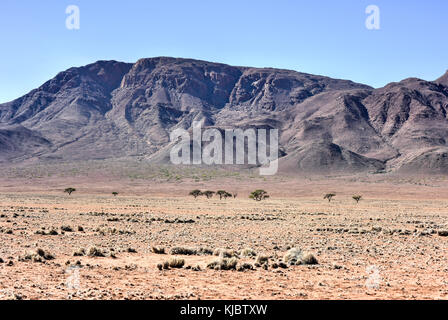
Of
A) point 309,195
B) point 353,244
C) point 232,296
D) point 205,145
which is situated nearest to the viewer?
point 232,296

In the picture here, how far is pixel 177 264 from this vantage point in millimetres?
15586

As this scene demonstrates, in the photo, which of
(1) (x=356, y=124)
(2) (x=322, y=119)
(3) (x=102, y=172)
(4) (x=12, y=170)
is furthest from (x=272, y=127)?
(4) (x=12, y=170)

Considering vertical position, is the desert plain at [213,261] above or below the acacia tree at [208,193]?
above

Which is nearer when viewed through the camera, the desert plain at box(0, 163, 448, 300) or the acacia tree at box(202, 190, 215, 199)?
the desert plain at box(0, 163, 448, 300)

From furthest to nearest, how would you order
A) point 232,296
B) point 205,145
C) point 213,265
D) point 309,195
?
point 205,145
point 309,195
point 213,265
point 232,296

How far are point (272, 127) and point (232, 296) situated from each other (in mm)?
184091

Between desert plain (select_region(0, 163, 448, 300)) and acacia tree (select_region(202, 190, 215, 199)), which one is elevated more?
desert plain (select_region(0, 163, 448, 300))

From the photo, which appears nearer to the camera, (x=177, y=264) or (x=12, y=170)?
(x=177, y=264)

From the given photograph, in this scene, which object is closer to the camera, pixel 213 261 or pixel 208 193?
pixel 213 261

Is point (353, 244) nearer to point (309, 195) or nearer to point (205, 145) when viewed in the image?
point (309, 195)

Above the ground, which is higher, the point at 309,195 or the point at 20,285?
the point at 20,285

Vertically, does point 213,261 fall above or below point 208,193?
above

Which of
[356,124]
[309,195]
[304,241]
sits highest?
[356,124]

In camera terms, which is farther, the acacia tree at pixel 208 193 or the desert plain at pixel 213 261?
the acacia tree at pixel 208 193
